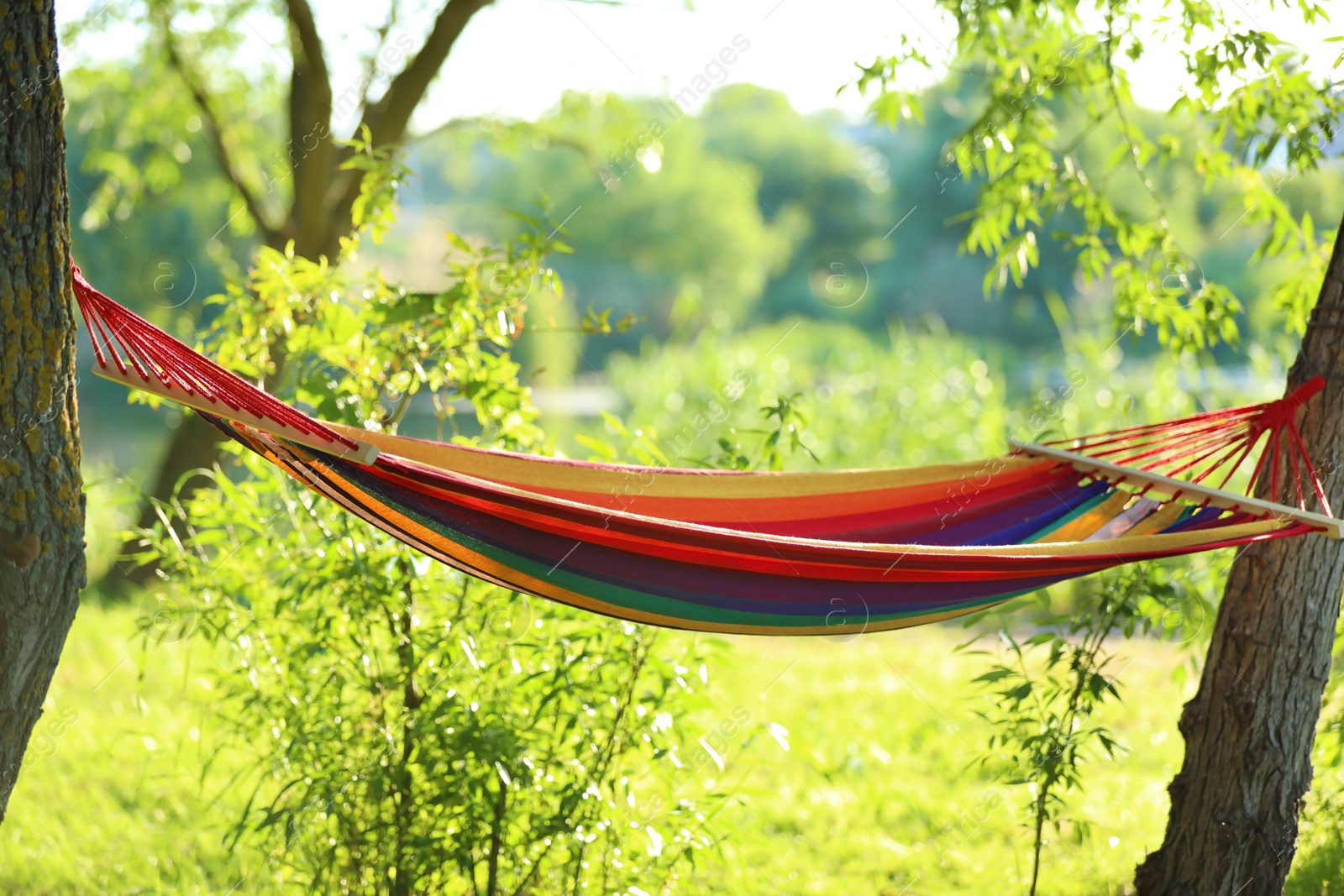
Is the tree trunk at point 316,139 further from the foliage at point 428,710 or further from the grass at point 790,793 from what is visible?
the foliage at point 428,710

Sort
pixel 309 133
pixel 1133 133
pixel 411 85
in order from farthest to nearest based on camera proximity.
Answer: pixel 309 133 → pixel 411 85 → pixel 1133 133

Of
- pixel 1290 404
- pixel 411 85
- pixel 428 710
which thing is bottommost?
pixel 428 710

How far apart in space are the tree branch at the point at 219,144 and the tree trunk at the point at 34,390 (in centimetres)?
323

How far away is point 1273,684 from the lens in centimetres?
175

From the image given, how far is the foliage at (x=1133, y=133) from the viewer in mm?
1991

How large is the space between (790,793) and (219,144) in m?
3.51

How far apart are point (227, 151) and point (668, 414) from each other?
2643 millimetres

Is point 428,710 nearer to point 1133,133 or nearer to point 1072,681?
point 1072,681

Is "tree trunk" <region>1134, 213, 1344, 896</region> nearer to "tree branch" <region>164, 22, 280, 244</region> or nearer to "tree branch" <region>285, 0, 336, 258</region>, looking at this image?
"tree branch" <region>285, 0, 336, 258</region>

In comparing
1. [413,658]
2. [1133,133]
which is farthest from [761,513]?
[1133,133]

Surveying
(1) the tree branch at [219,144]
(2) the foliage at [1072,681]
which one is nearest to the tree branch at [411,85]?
(1) the tree branch at [219,144]

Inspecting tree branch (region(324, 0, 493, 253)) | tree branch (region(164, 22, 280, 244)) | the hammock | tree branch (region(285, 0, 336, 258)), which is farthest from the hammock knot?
tree branch (region(164, 22, 280, 244))

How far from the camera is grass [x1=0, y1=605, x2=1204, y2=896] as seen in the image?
7.03 feet

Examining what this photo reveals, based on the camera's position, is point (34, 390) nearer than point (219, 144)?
Yes
